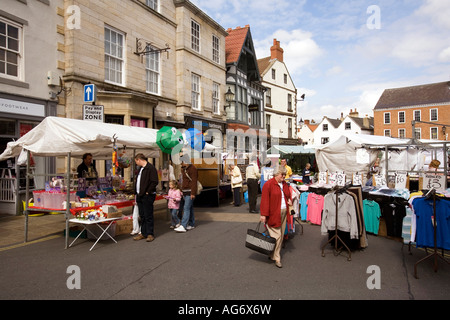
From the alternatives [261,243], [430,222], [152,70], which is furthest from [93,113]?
[430,222]

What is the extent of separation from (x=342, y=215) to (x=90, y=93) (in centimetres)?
940

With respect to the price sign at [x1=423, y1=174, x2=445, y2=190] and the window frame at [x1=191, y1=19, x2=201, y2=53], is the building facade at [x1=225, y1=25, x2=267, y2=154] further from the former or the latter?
the price sign at [x1=423, y1=174, x2=445, y2=190]

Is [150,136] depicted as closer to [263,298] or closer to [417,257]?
[263,298]

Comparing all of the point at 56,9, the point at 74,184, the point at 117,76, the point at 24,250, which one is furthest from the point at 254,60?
the point at 24,250

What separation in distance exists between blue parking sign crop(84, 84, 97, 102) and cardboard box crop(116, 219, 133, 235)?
5230 mm

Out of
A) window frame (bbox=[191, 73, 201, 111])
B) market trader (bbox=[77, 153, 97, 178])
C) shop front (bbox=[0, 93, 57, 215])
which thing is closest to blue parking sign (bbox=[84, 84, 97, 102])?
shop front (bbox=[0, 93, 57, 215])

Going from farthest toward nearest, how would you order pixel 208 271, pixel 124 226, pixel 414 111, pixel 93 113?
pixel 414 111 → pixel 93 113 → pixel 124 226 → pixel 208 271

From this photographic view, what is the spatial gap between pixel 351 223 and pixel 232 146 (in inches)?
682

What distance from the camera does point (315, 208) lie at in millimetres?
9141

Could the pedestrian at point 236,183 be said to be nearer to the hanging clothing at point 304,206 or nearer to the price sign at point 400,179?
the hanging clothing at point 304,206

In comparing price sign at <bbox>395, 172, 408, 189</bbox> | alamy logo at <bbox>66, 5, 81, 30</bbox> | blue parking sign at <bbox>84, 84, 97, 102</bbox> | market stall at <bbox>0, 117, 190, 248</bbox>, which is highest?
alamy logo at <bbox>66, 5, 81, 30</bbox>

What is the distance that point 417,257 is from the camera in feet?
19.9

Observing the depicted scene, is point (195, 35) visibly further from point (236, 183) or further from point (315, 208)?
point (315, 208)

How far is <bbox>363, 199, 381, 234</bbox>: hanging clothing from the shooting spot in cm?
764
